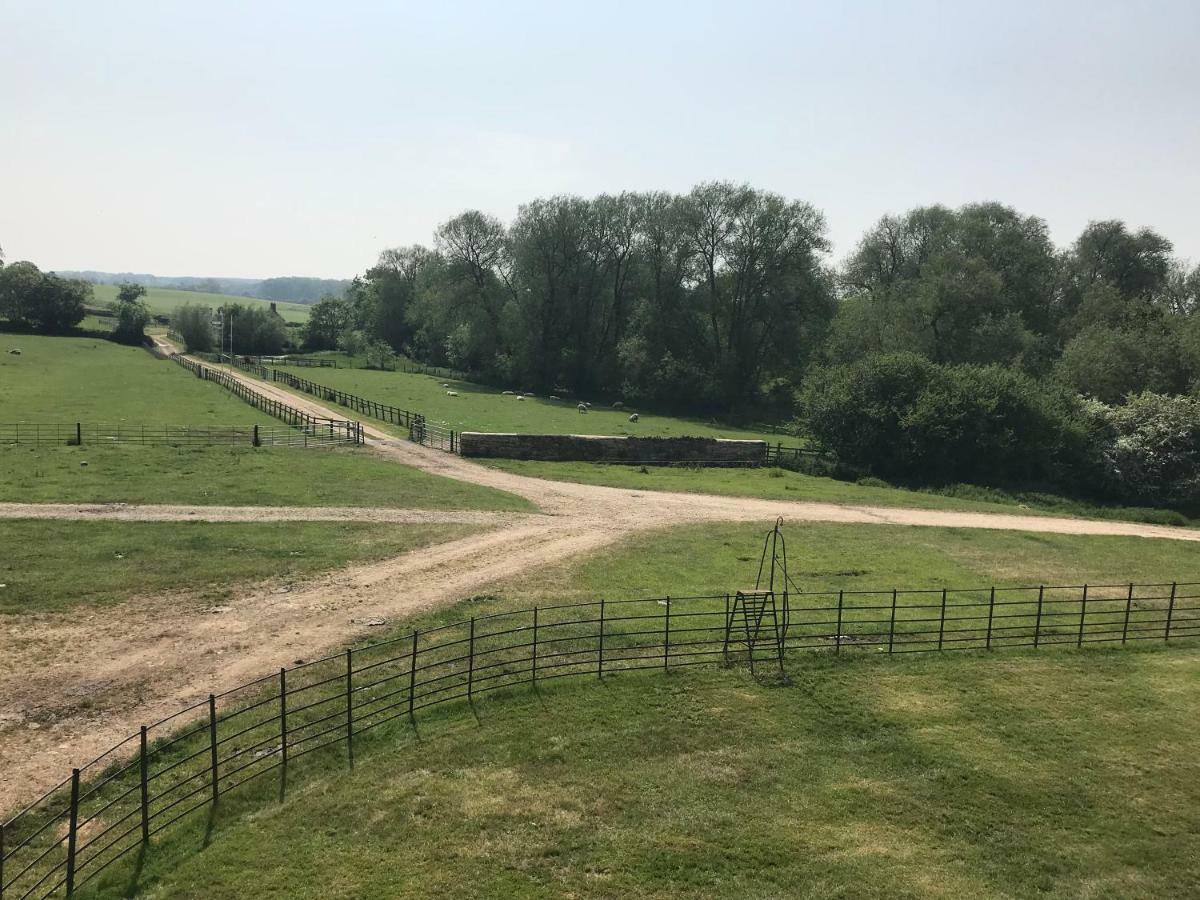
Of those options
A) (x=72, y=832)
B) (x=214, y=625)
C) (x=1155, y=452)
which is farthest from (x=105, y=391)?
(x=1155, y=452)

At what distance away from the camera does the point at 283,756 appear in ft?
39.7

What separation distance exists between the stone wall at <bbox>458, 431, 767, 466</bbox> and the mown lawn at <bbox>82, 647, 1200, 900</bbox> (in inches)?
1019

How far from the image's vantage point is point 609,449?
1655 inches

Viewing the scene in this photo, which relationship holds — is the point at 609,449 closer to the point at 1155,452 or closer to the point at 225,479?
the point at 225,479

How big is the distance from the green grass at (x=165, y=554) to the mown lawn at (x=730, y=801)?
941cm

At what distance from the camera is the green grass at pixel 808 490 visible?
35844 mm

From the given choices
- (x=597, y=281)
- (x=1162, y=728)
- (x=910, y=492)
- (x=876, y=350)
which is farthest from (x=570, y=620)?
(x=597, y=281)

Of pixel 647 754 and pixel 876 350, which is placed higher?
pixel 876 350

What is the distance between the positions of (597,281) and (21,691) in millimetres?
73461

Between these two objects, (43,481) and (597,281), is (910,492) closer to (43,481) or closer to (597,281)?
(43,481)

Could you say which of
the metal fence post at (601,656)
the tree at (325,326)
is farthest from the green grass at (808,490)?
the tree at (325,326)

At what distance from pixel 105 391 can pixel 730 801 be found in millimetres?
65827

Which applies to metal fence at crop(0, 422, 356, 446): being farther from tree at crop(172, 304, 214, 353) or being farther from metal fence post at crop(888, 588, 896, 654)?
tree at crop(172, 304, 214, 353)

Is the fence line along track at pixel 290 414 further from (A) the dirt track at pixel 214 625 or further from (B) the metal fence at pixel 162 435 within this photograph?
(A) the dirt track at pixel 214 625
